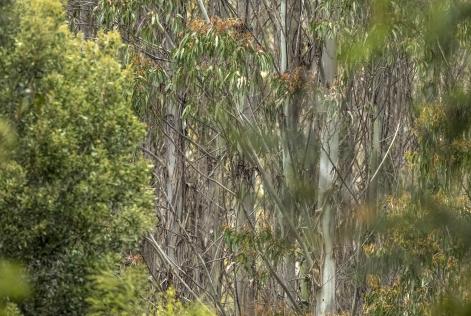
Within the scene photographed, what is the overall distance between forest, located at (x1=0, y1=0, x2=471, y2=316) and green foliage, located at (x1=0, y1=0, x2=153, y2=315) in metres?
0.02

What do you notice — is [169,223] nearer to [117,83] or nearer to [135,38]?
[135,38]

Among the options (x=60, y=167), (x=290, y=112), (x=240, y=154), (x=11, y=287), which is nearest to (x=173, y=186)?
(x=240, y=154)

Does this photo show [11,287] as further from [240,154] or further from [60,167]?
[240,154]

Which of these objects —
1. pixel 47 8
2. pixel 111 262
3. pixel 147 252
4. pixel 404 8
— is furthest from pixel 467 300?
pixel 147 252

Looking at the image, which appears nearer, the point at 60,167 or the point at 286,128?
the point at 60,167

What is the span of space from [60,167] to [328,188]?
521 centimetres

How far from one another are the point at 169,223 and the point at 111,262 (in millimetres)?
8196

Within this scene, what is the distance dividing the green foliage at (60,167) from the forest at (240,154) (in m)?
0.02

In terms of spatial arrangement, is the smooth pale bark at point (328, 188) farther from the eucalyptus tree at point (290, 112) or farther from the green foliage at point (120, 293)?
the green foliage at point (120, 293)

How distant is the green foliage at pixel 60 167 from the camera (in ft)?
33.4

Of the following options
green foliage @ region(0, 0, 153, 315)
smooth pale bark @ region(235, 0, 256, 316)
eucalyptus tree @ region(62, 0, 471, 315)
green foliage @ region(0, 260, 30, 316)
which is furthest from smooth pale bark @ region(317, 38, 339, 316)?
green foliage @ region(0, 260, 30, 316)

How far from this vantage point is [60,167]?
10258mm

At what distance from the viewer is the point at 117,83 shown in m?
10.6

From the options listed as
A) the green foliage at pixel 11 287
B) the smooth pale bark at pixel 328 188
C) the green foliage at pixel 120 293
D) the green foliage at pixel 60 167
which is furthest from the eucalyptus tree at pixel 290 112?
the green foliage at pixel 11 287
